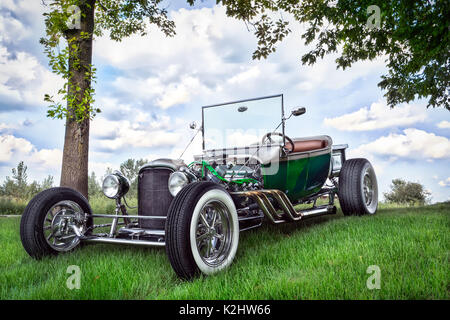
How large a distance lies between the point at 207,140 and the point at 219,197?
2.02m

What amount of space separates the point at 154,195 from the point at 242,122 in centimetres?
170

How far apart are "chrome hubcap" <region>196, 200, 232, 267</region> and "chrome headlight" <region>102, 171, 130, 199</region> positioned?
4.42ft

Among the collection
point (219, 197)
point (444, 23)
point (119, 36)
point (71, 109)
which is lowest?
point (219, 197)

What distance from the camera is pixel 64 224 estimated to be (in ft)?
12.4

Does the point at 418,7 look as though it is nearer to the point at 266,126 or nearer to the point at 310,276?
the point at 266,126

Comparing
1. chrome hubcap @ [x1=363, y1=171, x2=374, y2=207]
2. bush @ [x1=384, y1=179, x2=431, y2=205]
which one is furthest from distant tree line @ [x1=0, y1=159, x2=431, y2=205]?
chrome hubcap @ [x1=363, y1=171, x2=374, y2=207]

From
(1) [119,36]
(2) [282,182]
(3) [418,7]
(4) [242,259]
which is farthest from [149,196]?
(1) [119,36]

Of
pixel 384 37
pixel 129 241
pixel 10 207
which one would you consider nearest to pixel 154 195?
pixel 129 241

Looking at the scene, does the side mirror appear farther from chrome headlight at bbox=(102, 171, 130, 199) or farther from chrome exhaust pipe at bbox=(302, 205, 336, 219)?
chrome headlight at bbox=(102, 171, 130, 199)

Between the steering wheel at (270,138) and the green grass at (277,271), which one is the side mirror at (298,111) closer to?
the steering wheel at (270,138)

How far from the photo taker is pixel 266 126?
4586 mm

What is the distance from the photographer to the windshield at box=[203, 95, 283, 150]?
14.9ft

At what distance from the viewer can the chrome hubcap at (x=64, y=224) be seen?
12.2 feet

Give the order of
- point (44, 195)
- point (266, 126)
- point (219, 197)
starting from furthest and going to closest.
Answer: point (266, 126)
point (44, 195)
point (219, 197)
